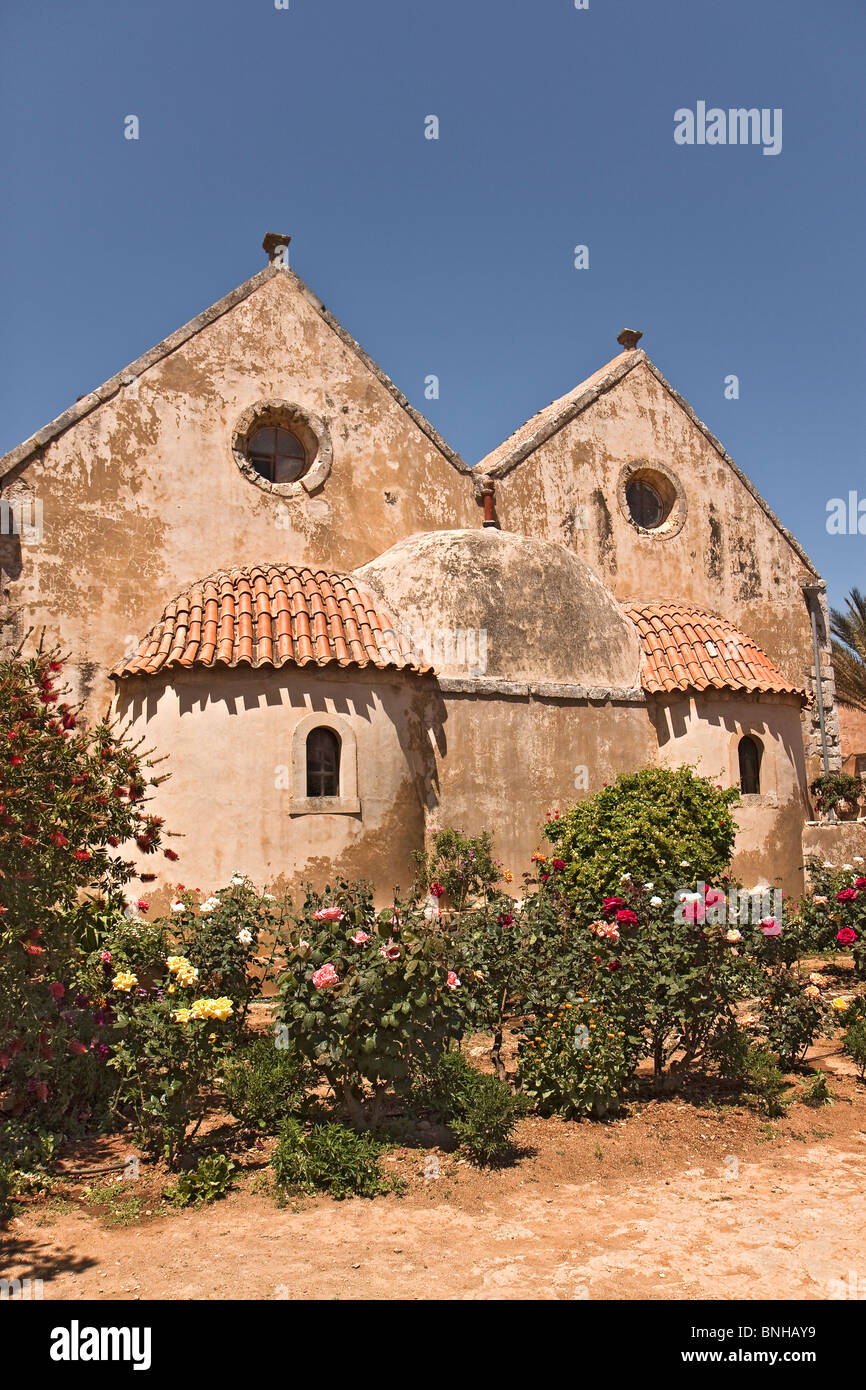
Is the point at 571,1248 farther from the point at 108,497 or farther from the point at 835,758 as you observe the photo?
the point at 835,758

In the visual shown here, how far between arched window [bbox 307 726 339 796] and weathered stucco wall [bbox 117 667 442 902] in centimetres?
18

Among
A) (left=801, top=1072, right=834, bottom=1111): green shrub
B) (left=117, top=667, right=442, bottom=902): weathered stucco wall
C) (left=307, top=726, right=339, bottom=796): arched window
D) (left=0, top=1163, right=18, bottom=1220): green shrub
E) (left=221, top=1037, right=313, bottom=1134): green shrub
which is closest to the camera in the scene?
(left=0, top=1163, right=18, bottom=1220): green shrub

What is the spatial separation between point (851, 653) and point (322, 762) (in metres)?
17.1

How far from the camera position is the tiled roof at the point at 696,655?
14.7 metres

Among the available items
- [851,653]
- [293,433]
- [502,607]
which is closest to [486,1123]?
[502,607]

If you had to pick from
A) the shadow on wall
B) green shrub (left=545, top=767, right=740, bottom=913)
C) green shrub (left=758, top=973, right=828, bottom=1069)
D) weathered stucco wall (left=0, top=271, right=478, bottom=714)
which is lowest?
green shrub (left=758, top=973, right=828, bottom=1069)

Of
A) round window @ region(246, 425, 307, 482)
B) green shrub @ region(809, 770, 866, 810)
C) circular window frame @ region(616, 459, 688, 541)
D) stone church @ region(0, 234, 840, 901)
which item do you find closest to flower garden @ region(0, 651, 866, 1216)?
stone church @ region(0, 234, 840, 901)

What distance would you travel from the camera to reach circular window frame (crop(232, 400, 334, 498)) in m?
14.2

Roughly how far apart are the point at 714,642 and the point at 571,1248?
1172 cm

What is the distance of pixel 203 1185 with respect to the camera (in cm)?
598

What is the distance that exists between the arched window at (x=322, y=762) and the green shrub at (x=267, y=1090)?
198 inches

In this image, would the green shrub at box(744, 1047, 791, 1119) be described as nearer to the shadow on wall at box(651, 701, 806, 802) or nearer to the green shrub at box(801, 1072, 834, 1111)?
the green shrub at box(801, 1072, 834, 1111)

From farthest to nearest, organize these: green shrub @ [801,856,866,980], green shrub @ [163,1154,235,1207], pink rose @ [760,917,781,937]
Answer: green shrub @ [801,856,866,980], pink rose @ [760,917,781,937], green shrub @ [163,1154,235,1207]

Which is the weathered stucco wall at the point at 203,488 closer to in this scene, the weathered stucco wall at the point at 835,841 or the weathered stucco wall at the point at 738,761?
the weathered stucco wall at the point at 738,761
